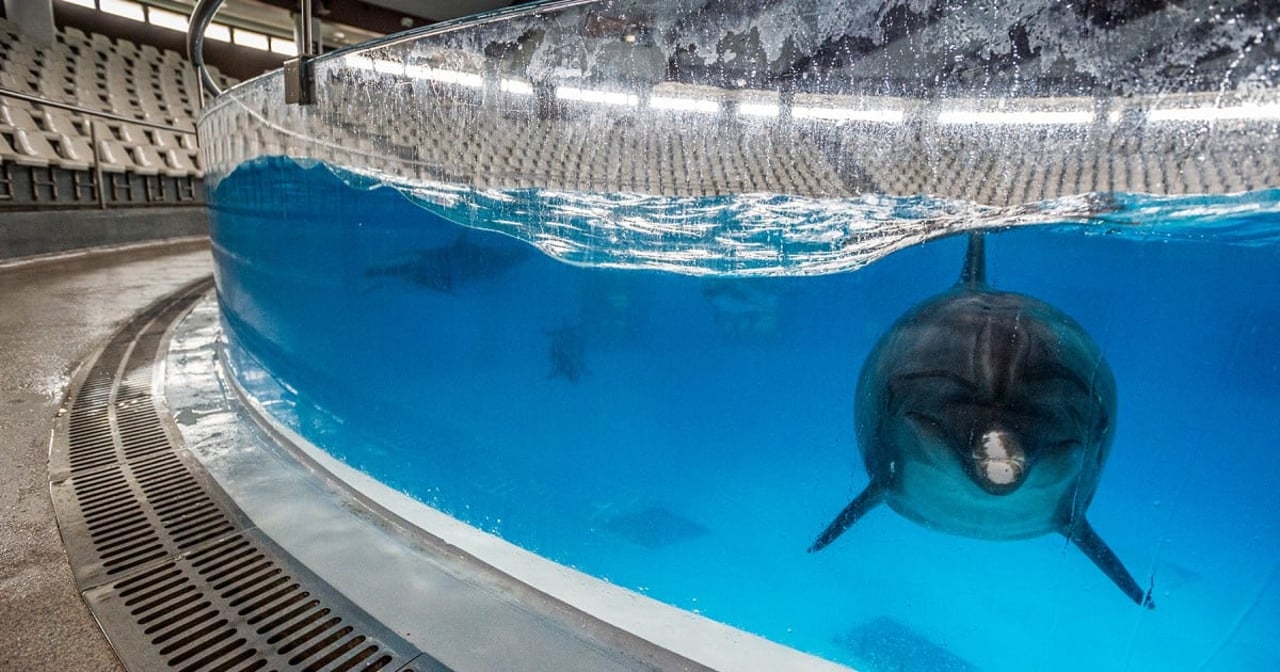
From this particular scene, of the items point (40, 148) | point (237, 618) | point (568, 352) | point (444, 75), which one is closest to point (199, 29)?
point (444, 75)

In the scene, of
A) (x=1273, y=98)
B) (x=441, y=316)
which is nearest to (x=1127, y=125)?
(x=1273, y=98)

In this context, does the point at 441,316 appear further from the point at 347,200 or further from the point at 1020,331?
the point at 1020,331

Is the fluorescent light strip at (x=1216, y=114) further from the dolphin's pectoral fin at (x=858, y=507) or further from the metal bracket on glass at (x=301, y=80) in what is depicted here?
the metal bracket on glass at (x=301, y=80)

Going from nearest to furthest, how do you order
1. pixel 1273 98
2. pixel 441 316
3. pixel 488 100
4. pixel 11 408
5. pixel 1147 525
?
pixel 1273 98 < pixel 1147 525 < pixel 488 100 < pixel 441 316 < pixel 11 408

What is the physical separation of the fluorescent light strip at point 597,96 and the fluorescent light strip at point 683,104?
0.20 feet

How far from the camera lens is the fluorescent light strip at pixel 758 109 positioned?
1.73 meters

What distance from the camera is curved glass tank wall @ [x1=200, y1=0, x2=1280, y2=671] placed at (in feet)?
4.98

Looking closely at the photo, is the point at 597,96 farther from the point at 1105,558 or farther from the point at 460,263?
the point at 1105,558

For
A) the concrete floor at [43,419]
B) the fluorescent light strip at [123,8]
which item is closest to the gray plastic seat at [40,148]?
the concrete floor at [43,419]

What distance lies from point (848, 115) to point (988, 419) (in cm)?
87

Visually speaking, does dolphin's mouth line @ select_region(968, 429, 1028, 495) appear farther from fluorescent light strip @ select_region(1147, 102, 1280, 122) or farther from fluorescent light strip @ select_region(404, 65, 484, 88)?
fluorescent light strip @ select_region(404, 65, 484, 88)

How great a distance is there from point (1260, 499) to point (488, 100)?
244cm

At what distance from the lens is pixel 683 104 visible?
6.07ft

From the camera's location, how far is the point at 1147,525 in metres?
1.78
